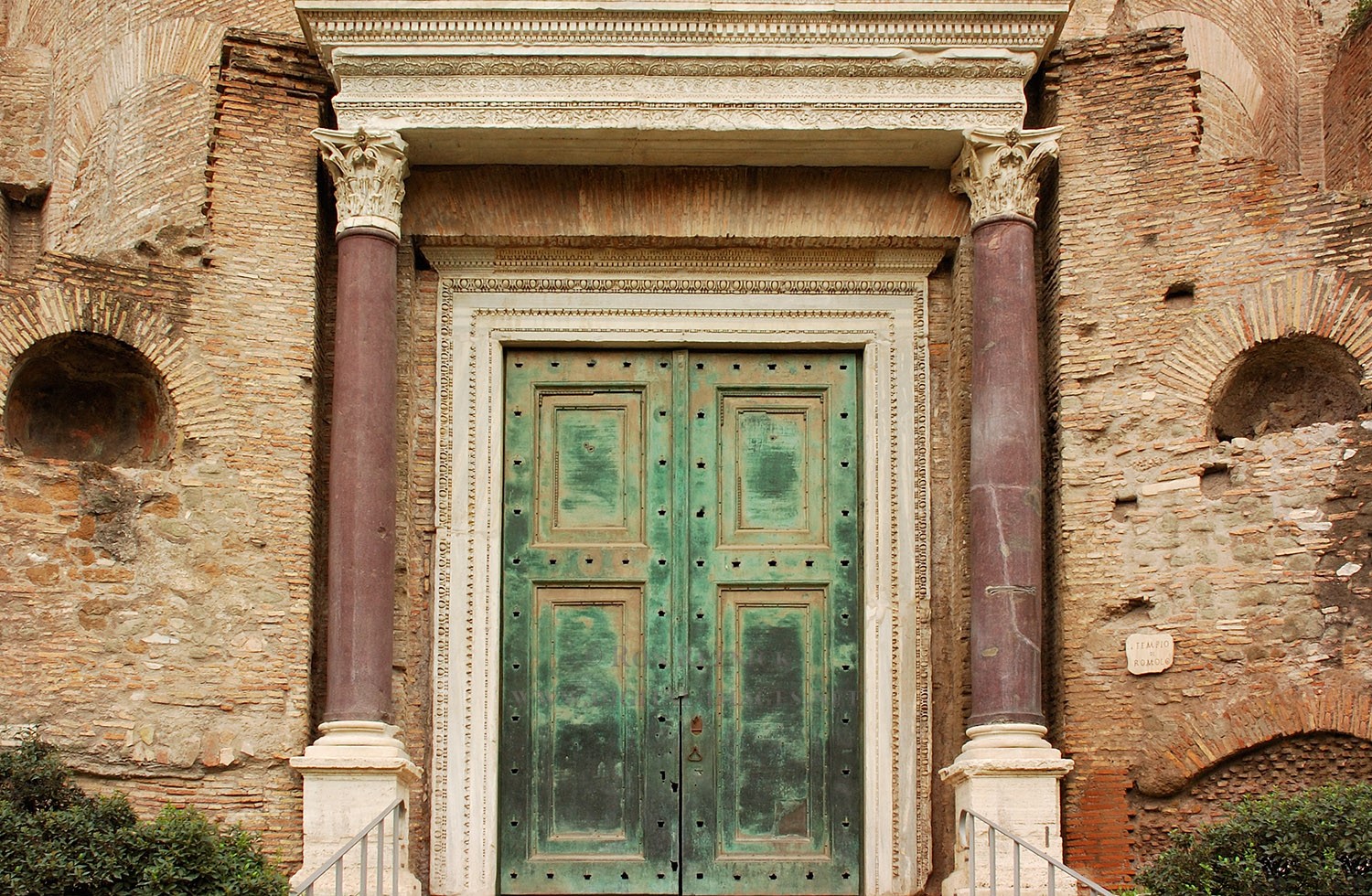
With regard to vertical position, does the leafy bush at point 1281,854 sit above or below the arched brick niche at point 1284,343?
below

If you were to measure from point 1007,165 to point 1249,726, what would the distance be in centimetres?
329

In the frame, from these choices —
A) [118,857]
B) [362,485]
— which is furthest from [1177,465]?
[118,857]

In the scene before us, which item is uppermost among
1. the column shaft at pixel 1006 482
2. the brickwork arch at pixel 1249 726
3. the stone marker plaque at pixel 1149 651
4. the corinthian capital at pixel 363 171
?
the corinthian capital at pixel 363 171

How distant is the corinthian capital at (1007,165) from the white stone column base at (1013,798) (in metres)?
2.88

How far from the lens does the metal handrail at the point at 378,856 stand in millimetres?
7820

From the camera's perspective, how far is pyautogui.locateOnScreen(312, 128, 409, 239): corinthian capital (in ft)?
32.7

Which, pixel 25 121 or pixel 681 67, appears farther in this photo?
pixel 25 121

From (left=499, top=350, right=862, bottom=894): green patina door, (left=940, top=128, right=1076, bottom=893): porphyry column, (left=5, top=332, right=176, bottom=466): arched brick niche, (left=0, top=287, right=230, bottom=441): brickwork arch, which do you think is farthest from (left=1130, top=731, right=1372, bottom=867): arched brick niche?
(left=5, top=332, right=176, bottom=466): arched brick niche

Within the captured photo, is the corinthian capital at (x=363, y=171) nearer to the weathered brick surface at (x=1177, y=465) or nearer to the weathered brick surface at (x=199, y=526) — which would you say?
the weathered brick surface at (x=199, y=526)

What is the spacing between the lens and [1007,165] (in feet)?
32.8

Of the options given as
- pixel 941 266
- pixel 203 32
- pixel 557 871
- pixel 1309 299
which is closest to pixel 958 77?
pixel 941 266

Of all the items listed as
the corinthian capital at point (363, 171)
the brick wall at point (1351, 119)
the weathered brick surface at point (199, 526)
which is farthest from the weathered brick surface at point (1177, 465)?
the weathered brick surface at point (199, 526)

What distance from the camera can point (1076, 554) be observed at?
32.3ft

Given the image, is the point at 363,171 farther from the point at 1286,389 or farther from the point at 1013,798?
the point at 1286,389
